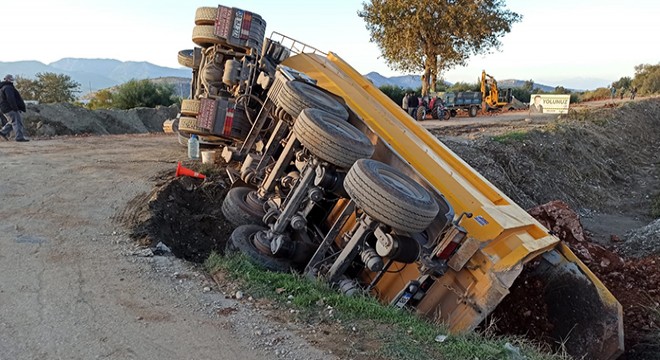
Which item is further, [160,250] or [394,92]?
[394,92]

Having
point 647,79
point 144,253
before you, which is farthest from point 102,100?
point 647,79

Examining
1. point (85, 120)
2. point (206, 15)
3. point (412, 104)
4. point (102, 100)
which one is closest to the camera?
point (206, 15)

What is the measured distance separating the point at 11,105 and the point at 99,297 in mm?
9266

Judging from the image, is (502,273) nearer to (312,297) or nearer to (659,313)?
(312,297)

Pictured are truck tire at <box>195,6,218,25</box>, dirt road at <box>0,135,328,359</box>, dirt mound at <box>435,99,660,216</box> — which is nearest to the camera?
dirt road at <box>0,135,328,359</box>

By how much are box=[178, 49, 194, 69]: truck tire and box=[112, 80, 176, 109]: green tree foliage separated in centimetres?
1493

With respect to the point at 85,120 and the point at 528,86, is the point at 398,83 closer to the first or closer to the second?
the point at 528,86

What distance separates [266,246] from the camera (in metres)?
5.30

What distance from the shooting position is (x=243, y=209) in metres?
6.15

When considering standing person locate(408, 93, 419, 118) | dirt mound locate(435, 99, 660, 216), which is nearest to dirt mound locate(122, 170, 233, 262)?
dirt mound locate(435, 99, 660, 216)

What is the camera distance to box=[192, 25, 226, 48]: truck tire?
7.69 m

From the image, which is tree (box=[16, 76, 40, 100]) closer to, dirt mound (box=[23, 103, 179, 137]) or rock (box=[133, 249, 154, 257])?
dirt mound (box=[23, 103, 179, 137])

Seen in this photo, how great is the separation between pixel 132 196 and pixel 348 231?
312cm

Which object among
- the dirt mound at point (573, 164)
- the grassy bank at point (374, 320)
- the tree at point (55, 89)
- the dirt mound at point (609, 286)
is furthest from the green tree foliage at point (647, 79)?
the grassy bank at point (374, 320)
